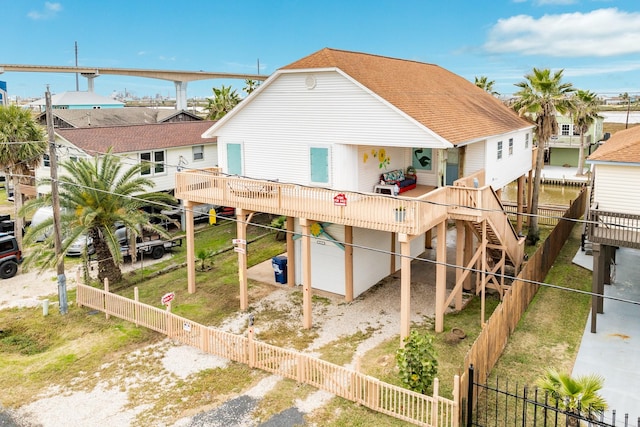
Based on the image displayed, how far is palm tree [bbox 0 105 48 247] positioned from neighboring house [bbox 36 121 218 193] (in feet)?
5.05

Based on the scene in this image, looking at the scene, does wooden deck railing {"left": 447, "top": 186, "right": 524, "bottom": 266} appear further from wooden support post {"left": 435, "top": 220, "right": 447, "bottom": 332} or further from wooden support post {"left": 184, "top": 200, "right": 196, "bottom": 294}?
wooden support post {"left": 184, "top": 200, "right": 196, "bottom": 294}

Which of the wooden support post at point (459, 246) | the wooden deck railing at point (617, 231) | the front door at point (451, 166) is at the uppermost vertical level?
the front door at point (451, 166)

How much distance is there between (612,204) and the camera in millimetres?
18531

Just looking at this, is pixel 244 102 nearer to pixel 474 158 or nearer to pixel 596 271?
pixel 474 158

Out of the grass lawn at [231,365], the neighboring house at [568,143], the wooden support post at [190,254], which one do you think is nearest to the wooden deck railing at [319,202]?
the wooden support post at [190,254]

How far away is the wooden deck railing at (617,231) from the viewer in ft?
53.2

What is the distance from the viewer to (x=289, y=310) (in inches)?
780

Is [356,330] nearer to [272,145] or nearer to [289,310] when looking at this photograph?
[289,310]

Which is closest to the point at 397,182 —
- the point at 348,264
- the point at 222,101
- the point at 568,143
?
the point at 348,264

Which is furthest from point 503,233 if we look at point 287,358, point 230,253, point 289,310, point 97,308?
point 97,308

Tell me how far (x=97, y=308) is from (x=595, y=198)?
18633mm

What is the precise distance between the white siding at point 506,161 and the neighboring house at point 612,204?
3707 millimetres

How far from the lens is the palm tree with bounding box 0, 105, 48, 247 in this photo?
25219mm

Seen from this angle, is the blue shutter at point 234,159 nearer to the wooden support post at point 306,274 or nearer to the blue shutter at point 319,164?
the blue shutter at point 319,164
